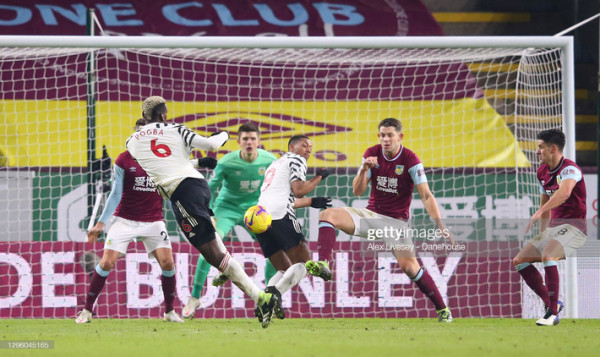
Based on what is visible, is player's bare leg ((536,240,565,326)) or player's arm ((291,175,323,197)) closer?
player's arm ((291,175,323,197))

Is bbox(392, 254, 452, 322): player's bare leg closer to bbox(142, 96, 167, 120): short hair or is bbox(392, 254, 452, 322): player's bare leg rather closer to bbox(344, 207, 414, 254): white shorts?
bbox(344, 207, 414, 254): white shorts

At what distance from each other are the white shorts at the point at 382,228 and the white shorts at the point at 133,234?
1.77 meters

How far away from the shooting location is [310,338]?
6348 mm

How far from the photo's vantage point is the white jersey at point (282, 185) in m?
7.88

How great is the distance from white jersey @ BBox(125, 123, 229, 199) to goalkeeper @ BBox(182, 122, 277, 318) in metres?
1.91

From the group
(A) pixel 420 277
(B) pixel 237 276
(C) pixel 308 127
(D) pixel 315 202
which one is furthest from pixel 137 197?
(C) pixel 308 127

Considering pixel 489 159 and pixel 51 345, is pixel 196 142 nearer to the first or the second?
pixel 51 345

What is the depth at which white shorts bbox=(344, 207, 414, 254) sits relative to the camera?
319 inches

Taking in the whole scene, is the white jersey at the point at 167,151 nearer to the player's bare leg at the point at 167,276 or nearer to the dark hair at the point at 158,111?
the dark hair at the point at 158,111

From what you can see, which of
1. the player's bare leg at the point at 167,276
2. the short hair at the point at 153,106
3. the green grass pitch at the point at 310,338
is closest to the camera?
the green grass pitch at the point at 310,338

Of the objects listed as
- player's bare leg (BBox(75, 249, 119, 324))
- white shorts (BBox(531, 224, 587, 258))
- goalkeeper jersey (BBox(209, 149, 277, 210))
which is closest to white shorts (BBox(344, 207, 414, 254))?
white shorts (BBox(531, 224, 587, 258))

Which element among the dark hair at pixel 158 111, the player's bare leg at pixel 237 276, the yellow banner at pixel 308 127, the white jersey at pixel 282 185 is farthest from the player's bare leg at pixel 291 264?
the yellow banner at pixel 308 127

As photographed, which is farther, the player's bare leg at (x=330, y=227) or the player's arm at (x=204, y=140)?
the player's bare leg at (x=330, y=227)

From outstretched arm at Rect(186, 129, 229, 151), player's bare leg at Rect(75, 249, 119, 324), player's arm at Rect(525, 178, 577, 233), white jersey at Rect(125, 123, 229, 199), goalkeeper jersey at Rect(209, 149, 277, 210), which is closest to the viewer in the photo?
outstretched arm at Rect(186, 129, 229, 151)
